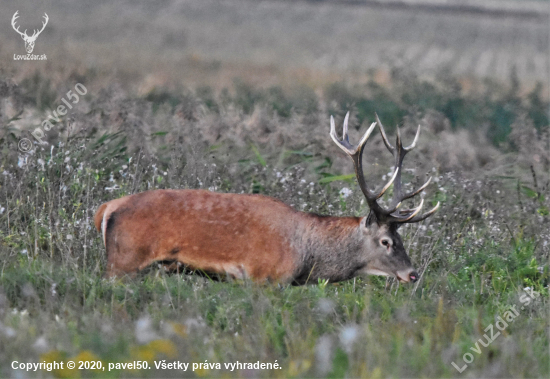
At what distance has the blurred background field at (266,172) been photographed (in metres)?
4.74

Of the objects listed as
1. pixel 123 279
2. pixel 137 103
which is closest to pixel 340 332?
pixel 123 279

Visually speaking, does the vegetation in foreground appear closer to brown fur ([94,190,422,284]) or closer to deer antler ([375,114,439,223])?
brown fur ([94,190,422,284])

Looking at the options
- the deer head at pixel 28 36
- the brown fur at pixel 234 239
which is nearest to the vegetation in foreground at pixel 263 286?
the brown fur at pixel 234 239

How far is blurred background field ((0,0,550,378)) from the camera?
15.6 ft

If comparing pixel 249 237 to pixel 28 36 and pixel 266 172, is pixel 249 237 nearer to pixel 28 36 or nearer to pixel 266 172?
pixel 266 172

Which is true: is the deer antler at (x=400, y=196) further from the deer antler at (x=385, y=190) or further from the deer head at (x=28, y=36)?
the deer head at (x=28, y=36)

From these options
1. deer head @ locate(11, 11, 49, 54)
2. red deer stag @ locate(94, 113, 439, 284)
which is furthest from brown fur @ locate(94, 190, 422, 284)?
deer head @ locate(11, 11, 49, 54)

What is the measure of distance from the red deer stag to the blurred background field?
0.16m

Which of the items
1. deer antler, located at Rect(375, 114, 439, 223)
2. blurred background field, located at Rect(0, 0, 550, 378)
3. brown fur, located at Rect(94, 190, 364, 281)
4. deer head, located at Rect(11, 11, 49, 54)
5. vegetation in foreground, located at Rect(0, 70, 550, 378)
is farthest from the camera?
deer head, located at Rect(11, 11, 49, 54)

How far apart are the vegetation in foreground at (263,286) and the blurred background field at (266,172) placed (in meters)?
0.02

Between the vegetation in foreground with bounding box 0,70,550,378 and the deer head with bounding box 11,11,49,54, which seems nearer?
the vegetation in foreground with bounding box 0,70,550,378

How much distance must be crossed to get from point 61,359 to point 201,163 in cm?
400

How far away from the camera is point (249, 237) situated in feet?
19.6

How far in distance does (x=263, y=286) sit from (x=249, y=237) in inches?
14.4
